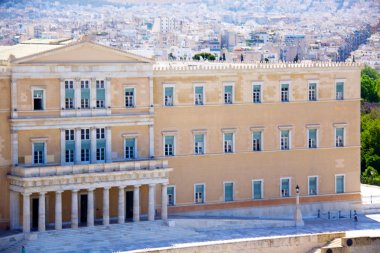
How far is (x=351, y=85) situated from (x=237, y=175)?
25.1 feet

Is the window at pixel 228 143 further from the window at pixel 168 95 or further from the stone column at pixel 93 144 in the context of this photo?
the stone column at pixel 93 144

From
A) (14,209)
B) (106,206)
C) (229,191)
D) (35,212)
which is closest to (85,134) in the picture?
(106,206)

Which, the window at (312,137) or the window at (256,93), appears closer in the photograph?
the window at (256,93)

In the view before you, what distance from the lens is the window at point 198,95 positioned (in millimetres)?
57047

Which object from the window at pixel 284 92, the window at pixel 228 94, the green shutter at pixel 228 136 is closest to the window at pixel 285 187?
the green shutter at pixel 228 136

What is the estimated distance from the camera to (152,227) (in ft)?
177

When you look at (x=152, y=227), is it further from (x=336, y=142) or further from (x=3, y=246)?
(x=336, y=142)

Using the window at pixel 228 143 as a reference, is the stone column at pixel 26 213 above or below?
below

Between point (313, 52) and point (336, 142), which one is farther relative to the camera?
point (313, 52)

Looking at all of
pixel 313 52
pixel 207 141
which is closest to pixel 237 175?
pixel 207 141

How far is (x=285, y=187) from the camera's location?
5931 cm

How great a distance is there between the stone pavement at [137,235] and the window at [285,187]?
7.56 ft

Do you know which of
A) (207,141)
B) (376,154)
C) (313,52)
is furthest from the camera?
(313,52)

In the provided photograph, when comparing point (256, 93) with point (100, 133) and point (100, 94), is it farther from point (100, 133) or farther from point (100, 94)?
point (100, 133)
